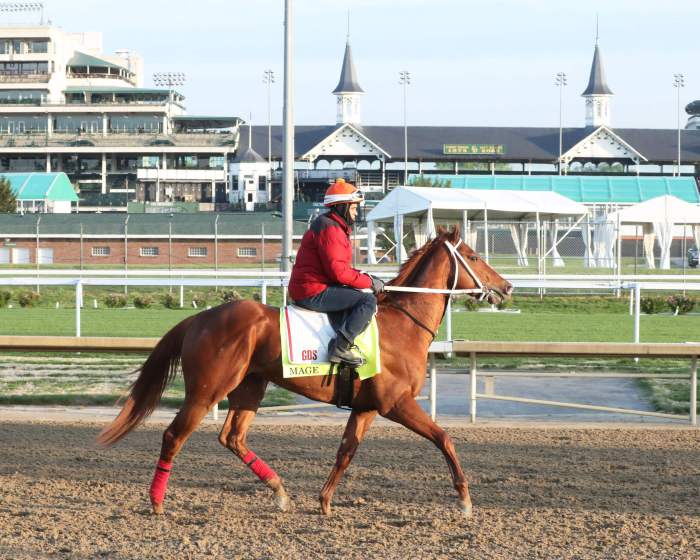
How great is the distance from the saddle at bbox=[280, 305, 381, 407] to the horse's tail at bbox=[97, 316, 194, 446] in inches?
26.5

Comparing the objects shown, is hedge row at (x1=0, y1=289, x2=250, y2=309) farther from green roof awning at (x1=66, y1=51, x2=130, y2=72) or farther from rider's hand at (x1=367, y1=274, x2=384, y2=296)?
green roof awning at (x1=66, y1=51, x2=130, y2=72)

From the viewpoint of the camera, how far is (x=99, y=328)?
720 inches

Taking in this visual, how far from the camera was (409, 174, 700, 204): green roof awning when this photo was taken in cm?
6025

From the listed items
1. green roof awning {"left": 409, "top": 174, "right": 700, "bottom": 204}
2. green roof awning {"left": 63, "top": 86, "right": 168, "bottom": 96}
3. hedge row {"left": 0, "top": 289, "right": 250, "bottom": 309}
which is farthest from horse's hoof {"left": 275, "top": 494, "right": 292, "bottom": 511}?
green roof awning {"left": 63, "top": 86, "right": 168, "bottom": 96}

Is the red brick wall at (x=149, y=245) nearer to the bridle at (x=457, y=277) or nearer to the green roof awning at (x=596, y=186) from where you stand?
the green roof awning at (x=596, y=186)

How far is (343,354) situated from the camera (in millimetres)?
6164

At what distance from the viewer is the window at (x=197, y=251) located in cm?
4012

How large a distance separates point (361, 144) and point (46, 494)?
6819 centimetres

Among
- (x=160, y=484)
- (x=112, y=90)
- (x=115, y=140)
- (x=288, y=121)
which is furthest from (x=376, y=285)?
(x=112, y=90)

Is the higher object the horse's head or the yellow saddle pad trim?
the horse's head

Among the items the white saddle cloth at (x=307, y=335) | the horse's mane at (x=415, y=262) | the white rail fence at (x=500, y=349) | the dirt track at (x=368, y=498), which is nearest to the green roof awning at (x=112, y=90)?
the white rail fence at (x=500, y=349)

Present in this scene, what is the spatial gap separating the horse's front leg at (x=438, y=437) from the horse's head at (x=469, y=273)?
0.97 metres

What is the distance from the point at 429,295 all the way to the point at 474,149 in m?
66.7

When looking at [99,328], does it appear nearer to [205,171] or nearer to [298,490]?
[298,490]
